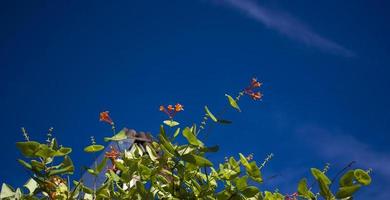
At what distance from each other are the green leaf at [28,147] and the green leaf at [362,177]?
3.85ft

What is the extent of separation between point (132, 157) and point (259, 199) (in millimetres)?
605

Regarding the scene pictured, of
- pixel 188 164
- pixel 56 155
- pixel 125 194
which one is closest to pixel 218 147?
pixel 188 164

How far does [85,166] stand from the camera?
1832 mm

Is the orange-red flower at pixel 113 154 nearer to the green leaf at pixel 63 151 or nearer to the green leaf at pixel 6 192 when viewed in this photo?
the green leaf at pixel 63 151

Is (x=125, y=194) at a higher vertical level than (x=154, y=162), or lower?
lower

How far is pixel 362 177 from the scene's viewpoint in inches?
62.4

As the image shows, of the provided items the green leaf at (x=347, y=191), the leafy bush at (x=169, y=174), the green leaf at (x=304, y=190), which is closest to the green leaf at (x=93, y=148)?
the leafy bush at (x=169, y=174)

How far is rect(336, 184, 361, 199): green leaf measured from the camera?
62.2 inches

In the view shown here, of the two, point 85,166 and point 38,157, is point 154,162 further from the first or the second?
point 38,157

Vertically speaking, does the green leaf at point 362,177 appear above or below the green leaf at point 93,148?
below

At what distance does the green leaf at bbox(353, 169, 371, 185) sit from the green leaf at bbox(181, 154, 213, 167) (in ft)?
1.75

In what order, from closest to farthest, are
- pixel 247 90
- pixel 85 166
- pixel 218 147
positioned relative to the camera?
1. pixel 218 147
2. pixel 85 166
3. pixel 247 90

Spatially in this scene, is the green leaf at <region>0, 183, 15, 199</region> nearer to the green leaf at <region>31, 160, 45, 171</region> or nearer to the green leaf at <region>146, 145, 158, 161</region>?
the green leaf at <region>31, 160, 45, 171</region>

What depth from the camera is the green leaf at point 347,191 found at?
62.2 inches
